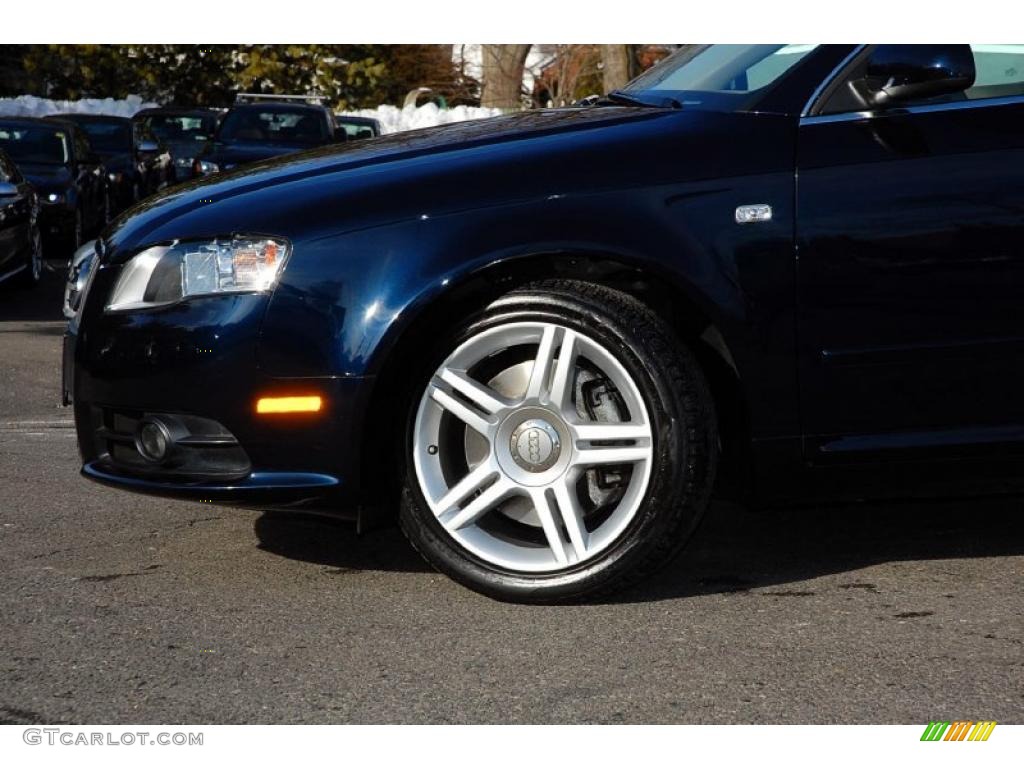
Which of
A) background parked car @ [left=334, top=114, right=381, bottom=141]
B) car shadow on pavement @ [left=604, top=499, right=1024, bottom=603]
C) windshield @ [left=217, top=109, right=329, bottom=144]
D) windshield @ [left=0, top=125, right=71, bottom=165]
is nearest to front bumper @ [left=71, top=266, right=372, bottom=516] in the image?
car shadow on pavement @ [left=604, top=499, right=1024, bottom=603]

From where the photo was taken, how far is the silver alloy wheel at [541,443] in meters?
4.08

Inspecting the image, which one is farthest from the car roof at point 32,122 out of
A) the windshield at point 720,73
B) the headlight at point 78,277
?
the windshield at point 720,73

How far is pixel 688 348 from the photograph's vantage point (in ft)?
13.6

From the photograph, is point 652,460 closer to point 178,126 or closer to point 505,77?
point 178,126

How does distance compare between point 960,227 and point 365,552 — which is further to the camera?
point 365,552

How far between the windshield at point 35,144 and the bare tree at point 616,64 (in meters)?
6.75

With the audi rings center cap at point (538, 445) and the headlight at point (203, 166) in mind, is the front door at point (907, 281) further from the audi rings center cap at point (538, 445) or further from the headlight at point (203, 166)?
the headlight at point (203, 166)

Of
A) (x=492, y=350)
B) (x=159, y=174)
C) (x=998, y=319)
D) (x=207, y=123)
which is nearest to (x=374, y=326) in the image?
A: (x=492, y=350)

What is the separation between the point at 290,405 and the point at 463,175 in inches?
27.4

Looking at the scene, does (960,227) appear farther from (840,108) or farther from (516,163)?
(516,163)

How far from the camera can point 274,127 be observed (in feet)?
65.3

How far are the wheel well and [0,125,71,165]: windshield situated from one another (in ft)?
48.9

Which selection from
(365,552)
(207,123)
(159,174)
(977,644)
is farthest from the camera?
(207,123)
